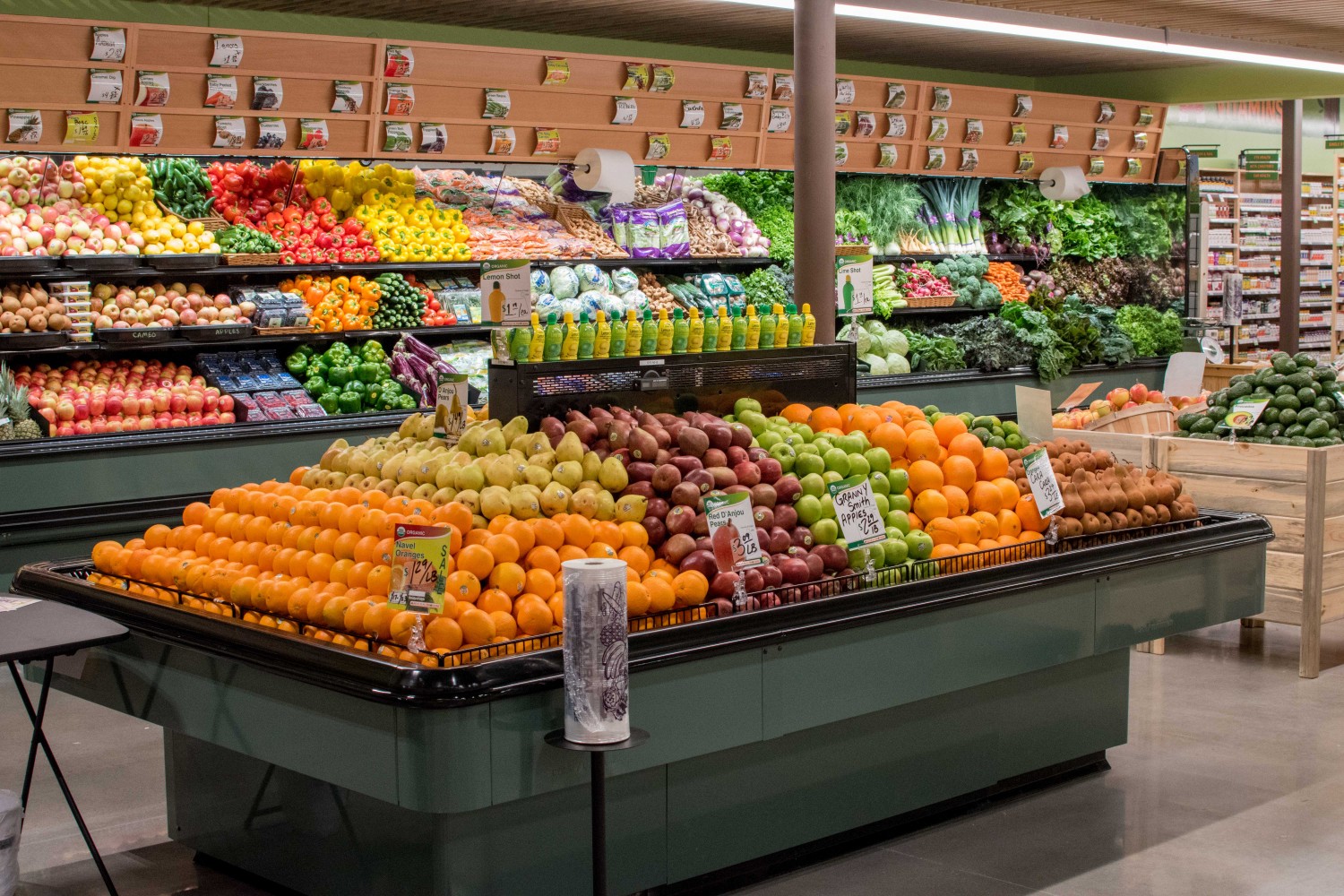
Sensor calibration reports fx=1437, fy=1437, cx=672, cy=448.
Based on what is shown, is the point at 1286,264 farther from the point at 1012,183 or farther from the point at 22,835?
the point at 22,835

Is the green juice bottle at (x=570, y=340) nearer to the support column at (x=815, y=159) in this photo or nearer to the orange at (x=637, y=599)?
the orange at (x=637, y=599)

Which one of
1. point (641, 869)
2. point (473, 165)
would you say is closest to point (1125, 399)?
point (473, 165)

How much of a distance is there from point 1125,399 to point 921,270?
10.5ft

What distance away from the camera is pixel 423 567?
3.15 meters

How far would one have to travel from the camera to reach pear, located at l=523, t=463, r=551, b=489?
379cm

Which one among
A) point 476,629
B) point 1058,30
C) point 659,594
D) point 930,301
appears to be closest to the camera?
point 476,629

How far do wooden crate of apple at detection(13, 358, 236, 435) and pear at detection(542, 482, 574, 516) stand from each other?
11.9 ft

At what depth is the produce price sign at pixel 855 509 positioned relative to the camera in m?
3.85

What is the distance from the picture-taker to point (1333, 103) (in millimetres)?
18812

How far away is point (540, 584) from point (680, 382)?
4.16 ft

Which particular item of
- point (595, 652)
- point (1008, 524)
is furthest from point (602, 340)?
point (595, 652)

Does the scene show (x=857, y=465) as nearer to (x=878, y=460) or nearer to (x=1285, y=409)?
(x=878, y=460)

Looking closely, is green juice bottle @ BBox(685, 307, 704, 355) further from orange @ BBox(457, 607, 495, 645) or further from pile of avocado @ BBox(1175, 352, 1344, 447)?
pile of avocado @ BBox(1175, 352, 1344, 447)

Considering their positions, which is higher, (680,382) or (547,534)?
(680,382)
